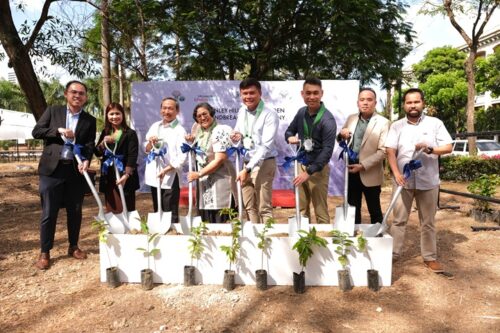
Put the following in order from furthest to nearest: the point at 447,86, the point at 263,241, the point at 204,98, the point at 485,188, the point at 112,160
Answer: the point at 447,86, the point at 204,98, the point at 485,188, the point at 112,160, the point at 263,241

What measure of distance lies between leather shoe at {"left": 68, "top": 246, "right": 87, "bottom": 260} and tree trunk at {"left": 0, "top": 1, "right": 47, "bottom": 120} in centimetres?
378

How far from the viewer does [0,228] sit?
18.0 feet

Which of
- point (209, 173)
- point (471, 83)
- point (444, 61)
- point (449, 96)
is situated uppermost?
point (444, 61)

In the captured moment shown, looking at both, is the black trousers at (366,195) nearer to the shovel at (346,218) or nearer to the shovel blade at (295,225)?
the shovel at (346,218)

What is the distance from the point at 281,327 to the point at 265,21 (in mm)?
9022

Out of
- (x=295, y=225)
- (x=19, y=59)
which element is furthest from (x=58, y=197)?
(x=19, y=59)

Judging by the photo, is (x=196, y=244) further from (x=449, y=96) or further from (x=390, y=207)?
(x=449, y=96)

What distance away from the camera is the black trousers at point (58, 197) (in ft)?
12.0

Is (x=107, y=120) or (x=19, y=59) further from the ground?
(x=19, y=59)

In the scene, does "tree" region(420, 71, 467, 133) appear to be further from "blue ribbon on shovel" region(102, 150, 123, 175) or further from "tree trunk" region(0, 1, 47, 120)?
"blue ribbon on shovel" region(102, 150, 123, 175)

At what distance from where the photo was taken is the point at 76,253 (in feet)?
13.1

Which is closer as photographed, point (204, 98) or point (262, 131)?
point (262, 131)

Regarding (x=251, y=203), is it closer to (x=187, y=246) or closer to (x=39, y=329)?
(x=187, y=246)

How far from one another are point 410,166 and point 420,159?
13.8 inches
